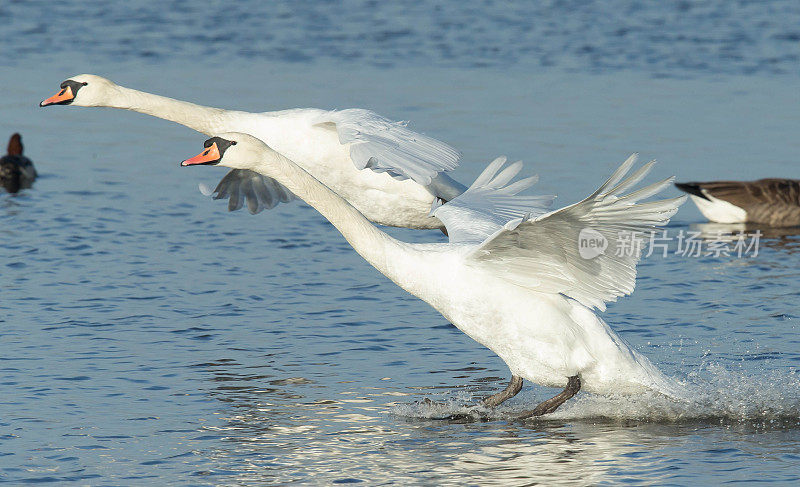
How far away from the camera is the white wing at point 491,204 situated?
27.9 ft

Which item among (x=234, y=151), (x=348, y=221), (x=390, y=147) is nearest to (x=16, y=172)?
(x=390, y=147)

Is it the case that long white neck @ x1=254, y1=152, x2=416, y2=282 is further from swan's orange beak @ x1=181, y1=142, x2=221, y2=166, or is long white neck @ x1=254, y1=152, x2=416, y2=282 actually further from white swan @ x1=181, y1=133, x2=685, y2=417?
swan's orange beak @ x1=181, y1=142, x2=221, y2=166

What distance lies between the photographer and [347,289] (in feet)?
36.0

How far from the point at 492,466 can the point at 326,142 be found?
11.0 feet

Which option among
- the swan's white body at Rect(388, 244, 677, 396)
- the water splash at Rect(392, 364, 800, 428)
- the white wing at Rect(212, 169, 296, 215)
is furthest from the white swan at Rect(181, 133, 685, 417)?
the white wing at Rect(212, 169, 296, 215)

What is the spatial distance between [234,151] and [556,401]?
2.49m

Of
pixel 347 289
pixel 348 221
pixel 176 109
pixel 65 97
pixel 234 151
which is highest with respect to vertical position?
pixel 65 97

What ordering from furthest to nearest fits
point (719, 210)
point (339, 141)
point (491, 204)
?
point (719, 210), point (339, 141), point (491, 204)

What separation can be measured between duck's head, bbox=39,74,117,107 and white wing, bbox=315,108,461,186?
1901 millimetres

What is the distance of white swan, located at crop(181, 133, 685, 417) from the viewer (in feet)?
24.2

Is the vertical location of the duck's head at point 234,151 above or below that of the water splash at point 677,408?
above

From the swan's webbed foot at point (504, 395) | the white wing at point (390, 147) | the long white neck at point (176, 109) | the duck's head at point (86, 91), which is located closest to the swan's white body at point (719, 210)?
the white wing at point (390, 147)

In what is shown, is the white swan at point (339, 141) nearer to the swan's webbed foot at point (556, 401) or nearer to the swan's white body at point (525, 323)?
the swan's white body at point (525, 323)

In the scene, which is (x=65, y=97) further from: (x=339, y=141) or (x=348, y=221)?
(x=348, y=221)
